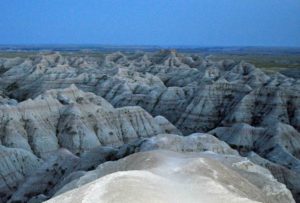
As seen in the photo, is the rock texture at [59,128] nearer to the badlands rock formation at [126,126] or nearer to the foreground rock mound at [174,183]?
the badlands rock formation at [126,126]

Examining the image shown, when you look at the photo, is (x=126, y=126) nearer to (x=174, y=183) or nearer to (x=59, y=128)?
(x=59, y=128)

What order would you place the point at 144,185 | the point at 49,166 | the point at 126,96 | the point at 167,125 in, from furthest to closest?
the point at 126,96 → the point at 167,125 → the point at 49,166 → the point at 144,185

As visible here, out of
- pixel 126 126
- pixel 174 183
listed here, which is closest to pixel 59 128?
pixel 126 126

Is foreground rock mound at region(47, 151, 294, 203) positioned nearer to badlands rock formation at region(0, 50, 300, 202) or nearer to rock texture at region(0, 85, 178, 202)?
badlands rock formation at region(0, 50, 300, 202)

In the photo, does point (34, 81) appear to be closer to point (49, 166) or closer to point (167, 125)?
point (167, 125)

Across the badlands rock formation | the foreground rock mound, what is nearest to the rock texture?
the badlands rock formation

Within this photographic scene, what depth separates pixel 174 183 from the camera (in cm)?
1644

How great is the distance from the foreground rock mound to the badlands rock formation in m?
0.90

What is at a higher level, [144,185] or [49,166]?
[144,185]

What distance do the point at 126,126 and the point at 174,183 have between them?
3187 centimetres

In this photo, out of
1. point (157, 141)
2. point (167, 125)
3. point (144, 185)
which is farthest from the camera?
point (167, 125)

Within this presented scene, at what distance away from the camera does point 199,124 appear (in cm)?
5831

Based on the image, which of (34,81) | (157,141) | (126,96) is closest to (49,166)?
(157,141)

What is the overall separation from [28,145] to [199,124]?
22714 millimetres
